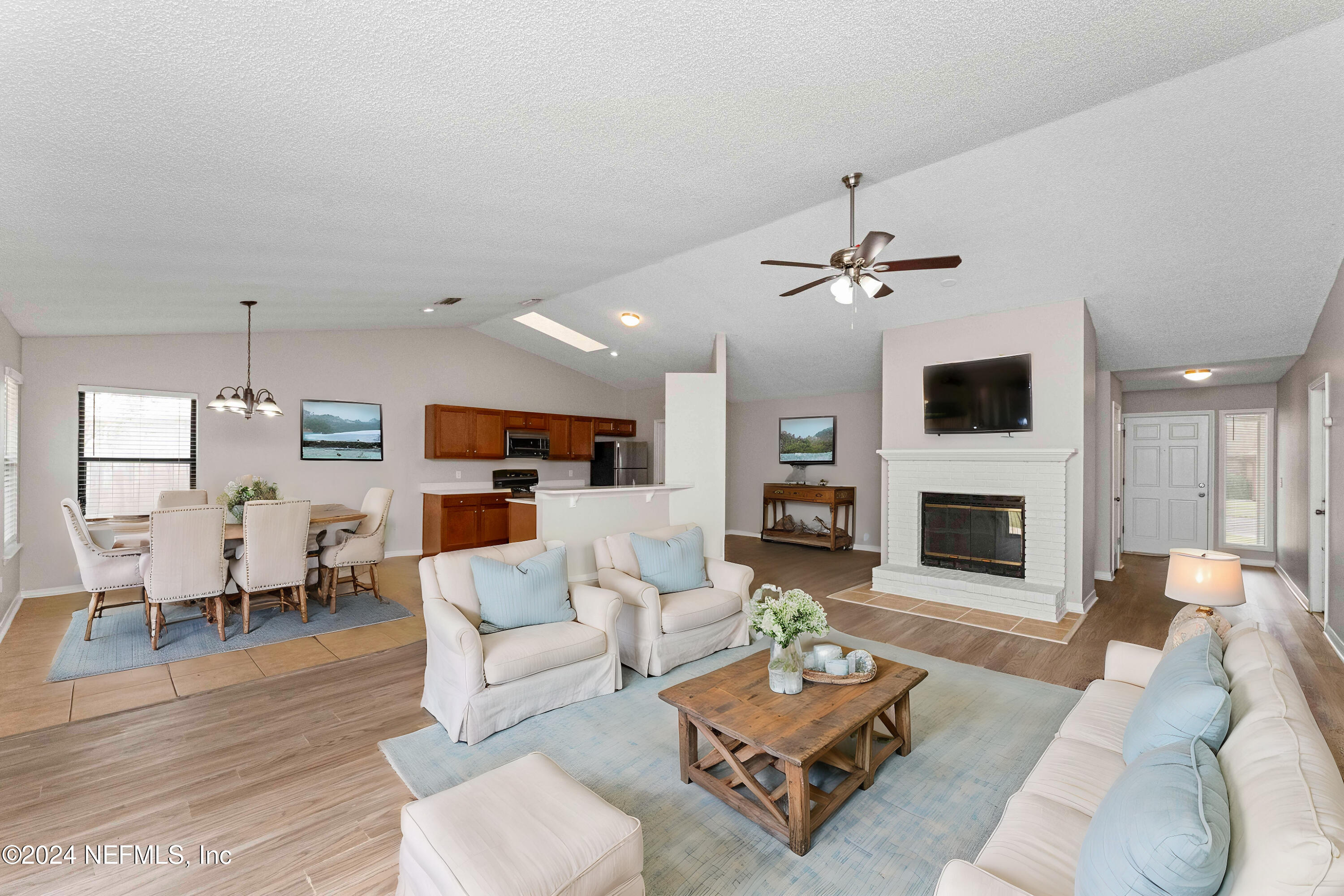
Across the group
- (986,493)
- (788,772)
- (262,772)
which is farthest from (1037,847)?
(986,493)

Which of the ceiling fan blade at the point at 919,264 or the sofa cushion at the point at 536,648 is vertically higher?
the ceiling fan blade at the point at 919,264

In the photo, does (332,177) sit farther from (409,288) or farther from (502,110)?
(409,288)

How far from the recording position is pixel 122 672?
11.4ft

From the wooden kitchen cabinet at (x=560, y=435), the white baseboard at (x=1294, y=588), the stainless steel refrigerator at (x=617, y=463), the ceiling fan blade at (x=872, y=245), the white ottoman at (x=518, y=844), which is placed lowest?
→ the white baseboard at (x=1294, y=588)

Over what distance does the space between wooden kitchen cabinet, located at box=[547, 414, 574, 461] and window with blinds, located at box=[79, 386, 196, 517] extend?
405 cm

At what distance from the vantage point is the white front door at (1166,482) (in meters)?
7.35

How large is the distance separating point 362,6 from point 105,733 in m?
3.33

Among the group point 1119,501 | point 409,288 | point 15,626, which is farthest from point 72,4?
point 1119,501

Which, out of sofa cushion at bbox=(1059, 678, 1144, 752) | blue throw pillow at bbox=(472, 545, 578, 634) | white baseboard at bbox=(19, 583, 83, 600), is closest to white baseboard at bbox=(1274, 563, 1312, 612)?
sofa cushion at bbox=(1059, 678, 1144, 752)

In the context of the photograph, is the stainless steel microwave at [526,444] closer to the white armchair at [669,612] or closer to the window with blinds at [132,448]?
the window with blinds at [132,448]

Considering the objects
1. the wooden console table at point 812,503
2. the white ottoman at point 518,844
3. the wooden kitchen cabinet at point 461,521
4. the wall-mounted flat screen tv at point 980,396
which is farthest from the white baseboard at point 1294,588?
the wooden kitchen cabinet at point 461,521

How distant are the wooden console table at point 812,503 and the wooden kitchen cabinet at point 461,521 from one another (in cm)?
375

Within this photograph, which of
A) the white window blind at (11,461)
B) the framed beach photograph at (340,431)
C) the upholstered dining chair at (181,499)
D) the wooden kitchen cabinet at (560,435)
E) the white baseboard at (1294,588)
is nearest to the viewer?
the white window blind at (11,461)

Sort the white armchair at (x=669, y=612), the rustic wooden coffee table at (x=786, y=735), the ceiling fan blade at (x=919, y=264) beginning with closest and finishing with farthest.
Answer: the rustic wooden coffee table at (x=786, y=735) → the ceiling fan blade at (x=919, y=264) → the white armchair at (x=669, y=612)
